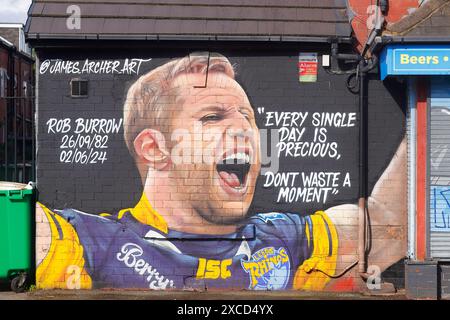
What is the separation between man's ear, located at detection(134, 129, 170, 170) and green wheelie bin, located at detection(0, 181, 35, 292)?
1.68 meters

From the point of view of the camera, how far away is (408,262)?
27.6ft

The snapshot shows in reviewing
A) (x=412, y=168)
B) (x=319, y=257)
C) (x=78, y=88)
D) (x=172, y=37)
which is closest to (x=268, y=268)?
(x=319, y=257)

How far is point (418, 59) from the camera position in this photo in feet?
26.7

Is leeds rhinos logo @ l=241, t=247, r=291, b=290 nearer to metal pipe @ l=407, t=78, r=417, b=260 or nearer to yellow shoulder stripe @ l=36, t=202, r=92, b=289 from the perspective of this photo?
metal pipe @ l=407, t=78, r=417, b=260

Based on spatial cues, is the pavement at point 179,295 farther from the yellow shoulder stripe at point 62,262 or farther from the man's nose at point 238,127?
the man's nose at point 238,127

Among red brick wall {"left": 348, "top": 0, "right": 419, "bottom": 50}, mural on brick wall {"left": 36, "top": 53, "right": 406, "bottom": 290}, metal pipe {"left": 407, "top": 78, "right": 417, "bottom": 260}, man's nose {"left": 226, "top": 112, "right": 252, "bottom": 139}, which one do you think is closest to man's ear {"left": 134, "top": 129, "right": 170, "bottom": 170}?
mural on brick wall {"left": 36, "top": 53, "right": 406, "bottom": 290}

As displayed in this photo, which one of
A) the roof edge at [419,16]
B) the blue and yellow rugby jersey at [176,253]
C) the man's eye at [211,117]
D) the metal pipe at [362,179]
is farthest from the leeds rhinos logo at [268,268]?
the roof edge at [419,16]

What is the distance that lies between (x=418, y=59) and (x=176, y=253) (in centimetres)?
427

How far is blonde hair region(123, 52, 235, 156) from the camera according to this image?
28.5 ft

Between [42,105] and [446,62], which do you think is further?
[42,105]

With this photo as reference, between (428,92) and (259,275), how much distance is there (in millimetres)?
3488

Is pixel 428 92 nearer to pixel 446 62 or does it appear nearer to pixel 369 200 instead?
pixel 446 62

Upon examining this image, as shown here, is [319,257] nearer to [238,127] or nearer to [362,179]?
[362,179]

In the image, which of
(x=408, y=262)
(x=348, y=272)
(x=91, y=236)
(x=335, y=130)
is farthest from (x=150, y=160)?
(x=408, y=262)
